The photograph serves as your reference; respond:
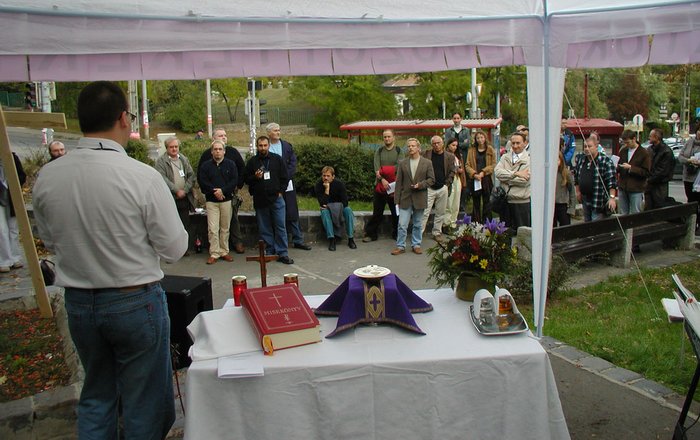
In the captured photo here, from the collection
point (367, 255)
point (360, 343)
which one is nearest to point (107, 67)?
point (360, 343)

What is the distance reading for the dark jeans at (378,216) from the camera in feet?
33.6

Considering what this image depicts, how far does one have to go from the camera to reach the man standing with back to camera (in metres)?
2.69

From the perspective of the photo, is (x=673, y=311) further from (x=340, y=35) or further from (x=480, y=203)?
(x=480, y=203)

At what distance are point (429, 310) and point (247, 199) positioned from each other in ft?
32.1

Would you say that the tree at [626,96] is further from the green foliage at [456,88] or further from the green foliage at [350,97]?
the green foliage at [350,97]

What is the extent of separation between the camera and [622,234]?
8422 mm

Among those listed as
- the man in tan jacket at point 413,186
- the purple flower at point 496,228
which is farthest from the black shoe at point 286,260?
the purple flower at point 496,228

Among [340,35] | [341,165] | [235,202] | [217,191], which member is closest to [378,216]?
[235,202]

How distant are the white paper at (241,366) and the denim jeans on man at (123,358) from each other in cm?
30

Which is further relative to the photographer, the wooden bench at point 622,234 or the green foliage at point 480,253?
the wooden bench at point 622,234

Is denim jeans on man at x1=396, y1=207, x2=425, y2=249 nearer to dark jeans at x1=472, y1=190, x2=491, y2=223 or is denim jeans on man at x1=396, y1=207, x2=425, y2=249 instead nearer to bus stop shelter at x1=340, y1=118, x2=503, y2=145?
dark jeans at x1=472, y1=190, x2=491, y2=223

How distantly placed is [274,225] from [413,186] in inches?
83.4

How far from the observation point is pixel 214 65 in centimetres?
425

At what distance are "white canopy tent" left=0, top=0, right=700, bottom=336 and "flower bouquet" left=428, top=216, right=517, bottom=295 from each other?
627 millimetres
